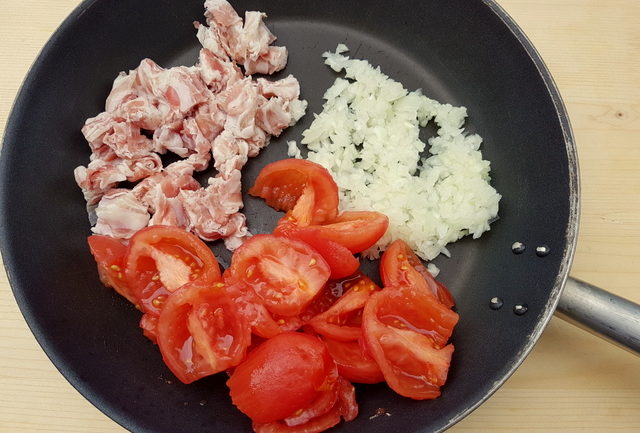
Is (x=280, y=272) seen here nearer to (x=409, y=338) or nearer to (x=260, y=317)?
(x=260, y=317)

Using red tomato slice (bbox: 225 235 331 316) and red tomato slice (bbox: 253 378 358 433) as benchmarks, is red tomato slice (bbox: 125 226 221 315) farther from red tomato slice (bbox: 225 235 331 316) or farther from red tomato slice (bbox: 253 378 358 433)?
red tomato slice (bbox: 253 378 358 433)

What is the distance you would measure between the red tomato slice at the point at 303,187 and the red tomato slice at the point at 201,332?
349 mm

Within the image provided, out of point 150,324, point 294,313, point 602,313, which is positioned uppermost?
point 602,313

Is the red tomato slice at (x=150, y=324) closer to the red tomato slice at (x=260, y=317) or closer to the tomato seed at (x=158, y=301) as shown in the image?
the tomato seed at (x=158, y=301)

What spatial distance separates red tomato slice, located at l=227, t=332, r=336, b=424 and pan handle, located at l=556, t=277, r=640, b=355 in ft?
2.17

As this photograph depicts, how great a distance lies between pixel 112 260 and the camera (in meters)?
1.53

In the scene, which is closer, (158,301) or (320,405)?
(320,405)

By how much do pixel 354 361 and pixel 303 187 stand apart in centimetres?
57

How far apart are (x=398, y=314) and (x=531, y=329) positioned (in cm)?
36

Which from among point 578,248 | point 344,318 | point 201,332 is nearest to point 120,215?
point 201,332

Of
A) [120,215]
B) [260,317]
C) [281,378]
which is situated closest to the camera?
[281,378]

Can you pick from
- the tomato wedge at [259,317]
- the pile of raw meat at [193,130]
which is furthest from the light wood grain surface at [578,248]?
the tomato wedge at [259,317]

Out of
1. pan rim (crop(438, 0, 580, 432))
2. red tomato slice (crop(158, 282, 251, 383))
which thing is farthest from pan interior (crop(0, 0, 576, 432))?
red tomato slice (crop(158, 282, 251, 383))

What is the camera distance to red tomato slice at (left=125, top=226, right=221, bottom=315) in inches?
58.9
